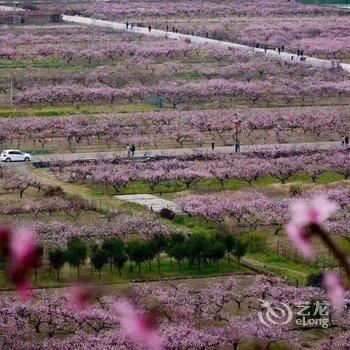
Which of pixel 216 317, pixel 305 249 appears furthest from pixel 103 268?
pixel 305 249

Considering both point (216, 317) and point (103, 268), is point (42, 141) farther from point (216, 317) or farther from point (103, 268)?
point (216, 317)

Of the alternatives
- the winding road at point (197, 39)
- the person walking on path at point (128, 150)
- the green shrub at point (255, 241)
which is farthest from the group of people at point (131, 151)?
the winding road at point (197, 39)

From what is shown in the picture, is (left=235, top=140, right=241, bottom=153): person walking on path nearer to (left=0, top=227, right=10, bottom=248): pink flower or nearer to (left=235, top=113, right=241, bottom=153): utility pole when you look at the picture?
(left=235, top=113, right=241, bottom=153): utility pole

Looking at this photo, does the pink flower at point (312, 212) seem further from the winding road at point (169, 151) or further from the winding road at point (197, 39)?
the winding road at point (197, 39)

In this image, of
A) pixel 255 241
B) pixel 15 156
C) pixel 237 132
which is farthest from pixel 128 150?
pixel 255 241

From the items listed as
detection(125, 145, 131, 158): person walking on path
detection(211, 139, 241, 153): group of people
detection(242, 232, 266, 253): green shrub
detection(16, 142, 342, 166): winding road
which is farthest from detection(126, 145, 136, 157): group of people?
detection(242, 232, 266, 253): green shrub
